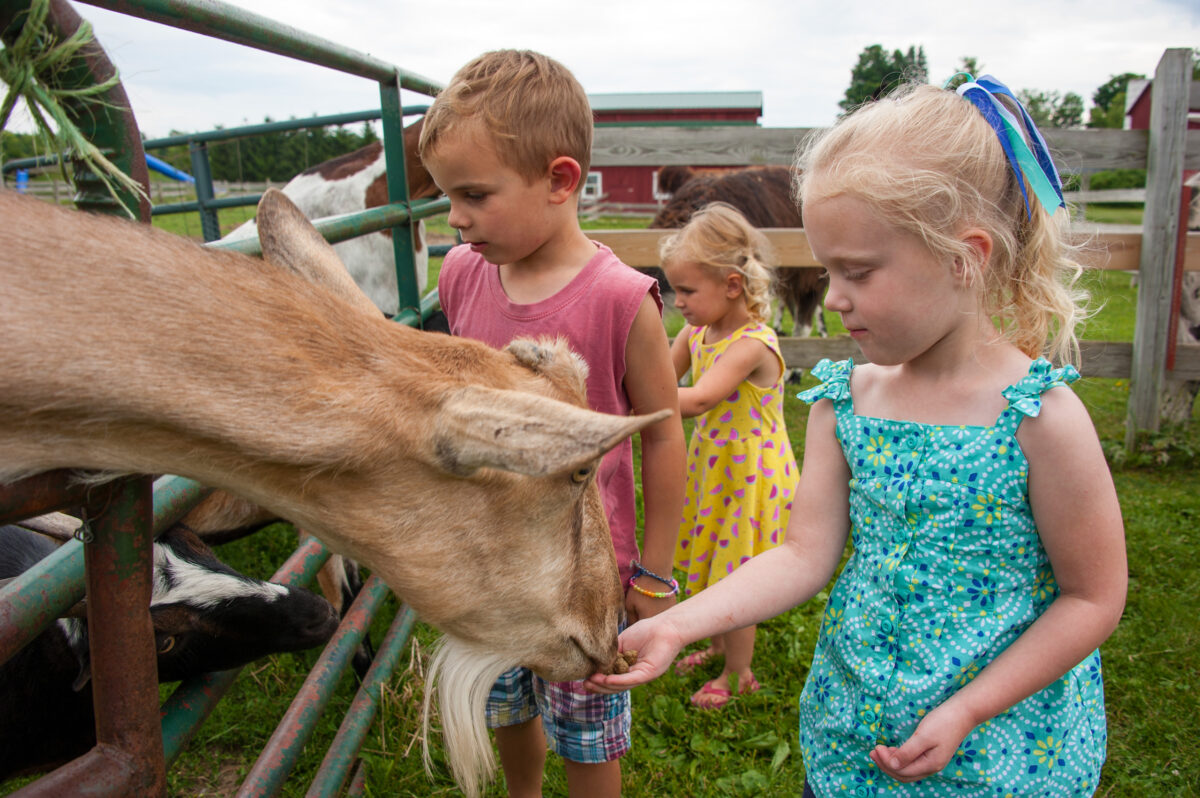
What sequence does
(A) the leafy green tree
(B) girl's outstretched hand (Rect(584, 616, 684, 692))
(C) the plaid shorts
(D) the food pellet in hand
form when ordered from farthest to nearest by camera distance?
(C) the plaid shorts → (D) the food pellet in hand → (B) girl's outstretched hand (Rect(584, 616, 684, 692)) → (A) the leafy green tree

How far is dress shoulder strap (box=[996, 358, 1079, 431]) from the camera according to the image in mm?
1477

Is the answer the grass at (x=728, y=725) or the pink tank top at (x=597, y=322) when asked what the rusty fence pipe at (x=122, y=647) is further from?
the grass at (x=728, y=725)

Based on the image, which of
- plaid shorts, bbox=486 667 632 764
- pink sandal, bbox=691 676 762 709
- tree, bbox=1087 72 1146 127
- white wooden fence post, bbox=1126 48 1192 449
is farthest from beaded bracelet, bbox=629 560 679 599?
tree, bbox=1087 72 1146 127

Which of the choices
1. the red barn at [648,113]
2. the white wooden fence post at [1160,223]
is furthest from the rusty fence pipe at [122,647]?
the red barn at [648,113]

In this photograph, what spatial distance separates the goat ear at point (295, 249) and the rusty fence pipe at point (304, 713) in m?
1.13

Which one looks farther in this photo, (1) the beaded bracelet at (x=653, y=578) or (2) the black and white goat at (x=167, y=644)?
(1) the beaded bracelet at (x=653, y=578)

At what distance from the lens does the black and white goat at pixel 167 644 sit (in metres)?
1.86

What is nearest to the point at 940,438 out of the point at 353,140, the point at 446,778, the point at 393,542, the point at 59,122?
the point at 393,542

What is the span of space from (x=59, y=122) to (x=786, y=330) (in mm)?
10959

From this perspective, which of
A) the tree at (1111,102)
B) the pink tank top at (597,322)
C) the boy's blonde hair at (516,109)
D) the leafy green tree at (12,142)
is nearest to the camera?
the leafy green tree at (12,142)

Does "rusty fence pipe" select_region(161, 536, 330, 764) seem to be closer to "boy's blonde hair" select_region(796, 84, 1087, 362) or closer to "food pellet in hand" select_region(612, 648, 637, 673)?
"food pellet in hand" select_region(612, 648, 637, 673)

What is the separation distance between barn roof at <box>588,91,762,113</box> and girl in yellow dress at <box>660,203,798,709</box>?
39698 mm

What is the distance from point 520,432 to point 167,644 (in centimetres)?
121

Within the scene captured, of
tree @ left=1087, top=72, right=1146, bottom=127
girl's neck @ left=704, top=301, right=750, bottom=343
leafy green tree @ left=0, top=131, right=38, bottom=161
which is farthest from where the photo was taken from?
tree @ left=1087, top=72, right=1146, bottom=127
